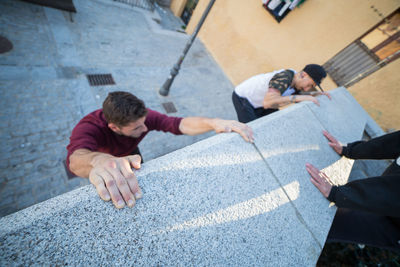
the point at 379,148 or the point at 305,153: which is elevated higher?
the point at 379,148

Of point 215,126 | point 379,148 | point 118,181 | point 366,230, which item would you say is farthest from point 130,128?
point 366,230

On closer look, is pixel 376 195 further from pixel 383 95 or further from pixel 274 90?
pixel 383 95

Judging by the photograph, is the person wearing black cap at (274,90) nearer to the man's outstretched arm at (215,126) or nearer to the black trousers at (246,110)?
the black trousers at (246,110)

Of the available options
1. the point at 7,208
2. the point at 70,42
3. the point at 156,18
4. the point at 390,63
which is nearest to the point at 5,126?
the point at 7,208

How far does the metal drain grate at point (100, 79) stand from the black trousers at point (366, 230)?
6.26m

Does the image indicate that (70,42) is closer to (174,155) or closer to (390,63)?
(174,155)

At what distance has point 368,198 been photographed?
138 cm

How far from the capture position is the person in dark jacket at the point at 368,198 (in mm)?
1339

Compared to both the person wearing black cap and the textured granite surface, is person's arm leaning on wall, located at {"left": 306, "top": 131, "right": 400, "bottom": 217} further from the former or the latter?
the person wearing black cap

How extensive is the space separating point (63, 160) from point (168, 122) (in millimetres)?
2797

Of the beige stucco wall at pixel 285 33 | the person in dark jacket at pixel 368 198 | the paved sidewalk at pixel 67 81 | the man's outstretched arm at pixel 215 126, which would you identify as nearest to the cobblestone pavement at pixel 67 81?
the paved sidewalk at pixel 67 81

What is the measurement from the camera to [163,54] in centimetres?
778

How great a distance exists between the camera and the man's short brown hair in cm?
184

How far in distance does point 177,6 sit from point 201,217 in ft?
50.3
